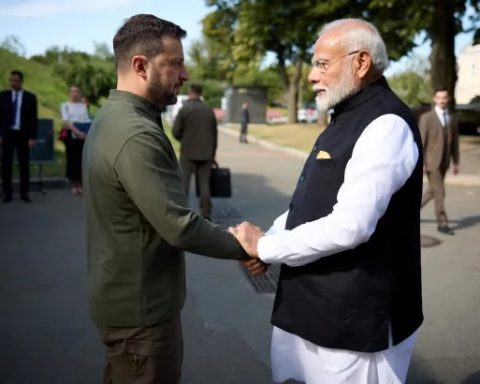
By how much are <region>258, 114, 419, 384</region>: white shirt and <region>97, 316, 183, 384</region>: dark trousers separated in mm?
512

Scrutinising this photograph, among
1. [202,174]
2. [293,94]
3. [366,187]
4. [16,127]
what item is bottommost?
[202,174]

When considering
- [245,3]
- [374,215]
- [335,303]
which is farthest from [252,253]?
[245,3]

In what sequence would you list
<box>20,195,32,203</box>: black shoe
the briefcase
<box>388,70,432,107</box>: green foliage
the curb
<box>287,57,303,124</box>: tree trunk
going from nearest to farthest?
the briefcase < <box>20,195,32,203</box>: black shoe < the curb < <box>388,70,432,107</box>: green foliage < <box>287,57,303,124</box>: tree trunk

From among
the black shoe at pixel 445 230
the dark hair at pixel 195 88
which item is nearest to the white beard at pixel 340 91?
the black shoe at pixel 445 230

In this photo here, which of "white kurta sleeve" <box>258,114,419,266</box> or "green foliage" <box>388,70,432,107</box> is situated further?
"green foliage" <box>388,70,432,107</box>

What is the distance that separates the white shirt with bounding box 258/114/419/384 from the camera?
80.5 inches

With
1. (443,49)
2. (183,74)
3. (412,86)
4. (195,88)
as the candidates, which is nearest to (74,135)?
(195,88)

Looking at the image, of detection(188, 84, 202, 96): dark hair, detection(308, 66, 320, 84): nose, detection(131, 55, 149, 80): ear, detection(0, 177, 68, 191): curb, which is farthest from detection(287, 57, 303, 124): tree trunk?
detection(131, 55, 149, 80): ear

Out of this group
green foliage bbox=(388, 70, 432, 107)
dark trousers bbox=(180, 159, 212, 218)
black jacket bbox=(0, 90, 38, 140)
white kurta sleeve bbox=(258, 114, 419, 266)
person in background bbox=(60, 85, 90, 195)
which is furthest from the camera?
green foliage bbox=(388, 70, 432, 107)

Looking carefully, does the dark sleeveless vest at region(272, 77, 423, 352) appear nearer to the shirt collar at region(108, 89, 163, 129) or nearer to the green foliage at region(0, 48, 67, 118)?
the shirt collar at region(108, 89, 163, 129)

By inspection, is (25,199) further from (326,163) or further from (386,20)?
(386,20)

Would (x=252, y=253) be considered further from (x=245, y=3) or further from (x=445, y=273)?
(x=245, y=3)

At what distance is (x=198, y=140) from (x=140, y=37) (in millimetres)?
6164

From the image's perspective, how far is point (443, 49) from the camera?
17078mm
